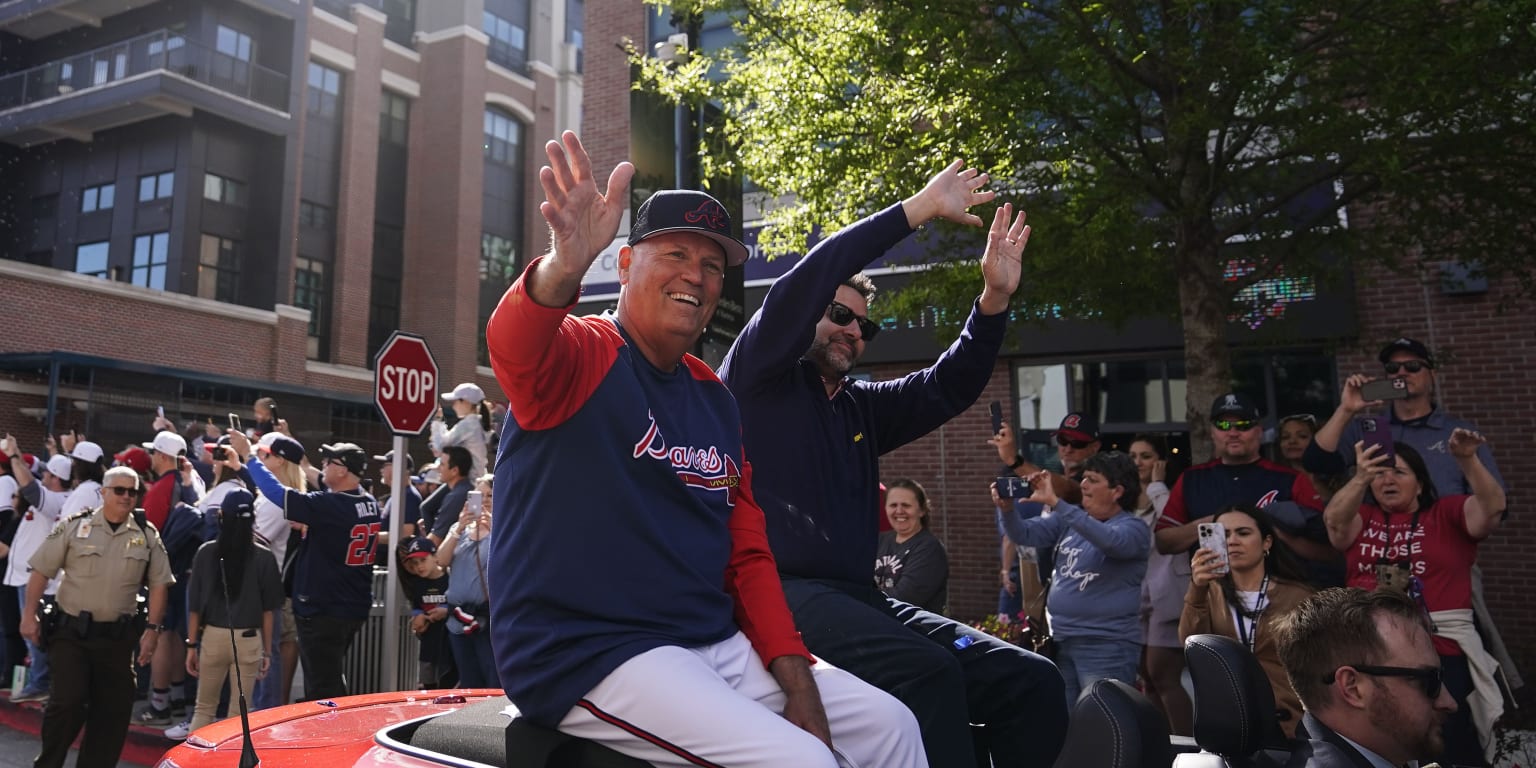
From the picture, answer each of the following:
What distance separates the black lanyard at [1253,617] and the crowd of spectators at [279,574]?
5.11 m

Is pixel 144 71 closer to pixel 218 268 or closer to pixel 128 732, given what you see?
pixel 218 268

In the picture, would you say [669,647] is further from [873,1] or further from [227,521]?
[873,1]

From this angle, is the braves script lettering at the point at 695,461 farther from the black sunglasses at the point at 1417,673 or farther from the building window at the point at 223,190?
the building window at the point at 223,190

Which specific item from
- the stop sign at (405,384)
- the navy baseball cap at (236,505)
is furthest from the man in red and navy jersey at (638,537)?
the stop sign at (405,384)

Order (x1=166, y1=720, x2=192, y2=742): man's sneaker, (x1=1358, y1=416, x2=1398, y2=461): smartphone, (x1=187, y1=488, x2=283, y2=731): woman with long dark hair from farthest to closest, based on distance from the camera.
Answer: (x1=166, y1=720, x2=192, y2=742): man's sneaker → (x1=187, y1=488, x2=283, y2=731): woman with long dark hair → (x1=1358, y1=416, x2=1398, y2=461): smartphone

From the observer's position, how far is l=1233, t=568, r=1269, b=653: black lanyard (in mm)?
5090

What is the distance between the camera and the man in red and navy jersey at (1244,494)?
6156 millimetres

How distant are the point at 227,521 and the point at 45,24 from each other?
112ft

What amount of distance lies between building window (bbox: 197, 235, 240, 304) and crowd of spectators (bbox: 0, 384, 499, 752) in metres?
24.6

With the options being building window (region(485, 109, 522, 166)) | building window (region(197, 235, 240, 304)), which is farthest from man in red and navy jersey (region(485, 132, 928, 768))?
building window (region(485, 109, 522, 166))

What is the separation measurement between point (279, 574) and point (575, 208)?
7.26m

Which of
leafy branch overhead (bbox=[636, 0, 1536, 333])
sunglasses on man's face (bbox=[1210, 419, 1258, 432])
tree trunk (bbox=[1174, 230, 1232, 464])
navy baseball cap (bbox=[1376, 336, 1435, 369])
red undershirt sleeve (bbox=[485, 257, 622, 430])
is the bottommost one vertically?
red undershirt sleeve (bbox=[485, 257, 622, 430])

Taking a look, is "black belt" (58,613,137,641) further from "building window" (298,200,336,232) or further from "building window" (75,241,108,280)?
"building window" (298,200,336,232)

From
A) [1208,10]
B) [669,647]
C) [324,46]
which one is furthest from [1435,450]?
[324,46]
